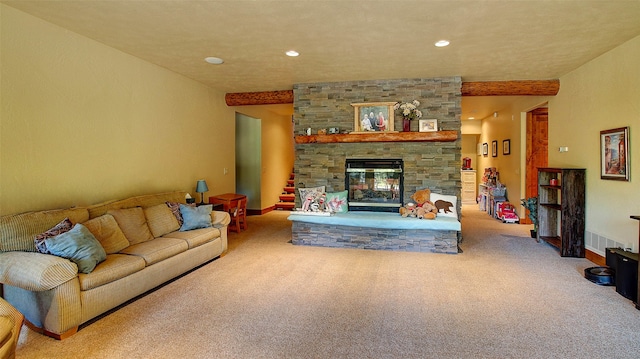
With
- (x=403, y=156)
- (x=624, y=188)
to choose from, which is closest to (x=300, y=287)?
(x=403, y=156)

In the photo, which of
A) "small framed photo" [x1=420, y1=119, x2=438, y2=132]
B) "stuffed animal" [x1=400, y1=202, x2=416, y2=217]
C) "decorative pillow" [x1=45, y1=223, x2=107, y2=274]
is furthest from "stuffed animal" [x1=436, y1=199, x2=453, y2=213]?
"decorative pillow" [x1=45, y1=223, x2=107, y2=274]

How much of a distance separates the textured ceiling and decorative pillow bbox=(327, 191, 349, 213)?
6.42 feet

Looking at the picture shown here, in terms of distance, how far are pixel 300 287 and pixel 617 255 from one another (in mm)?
3297

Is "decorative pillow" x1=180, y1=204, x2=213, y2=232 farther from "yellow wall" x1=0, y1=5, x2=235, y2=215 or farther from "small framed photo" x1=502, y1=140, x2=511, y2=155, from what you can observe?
"small framed photo" x1=502, y1=140, x2=511, y2=155

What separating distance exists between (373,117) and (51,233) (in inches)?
175

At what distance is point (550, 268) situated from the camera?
4281 mm

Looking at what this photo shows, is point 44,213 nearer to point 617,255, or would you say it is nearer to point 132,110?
point 132,110

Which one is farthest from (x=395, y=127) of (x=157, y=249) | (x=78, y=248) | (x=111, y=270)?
(x=78, y=248)

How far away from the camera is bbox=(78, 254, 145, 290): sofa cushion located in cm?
277

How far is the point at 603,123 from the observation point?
4418 millimetres

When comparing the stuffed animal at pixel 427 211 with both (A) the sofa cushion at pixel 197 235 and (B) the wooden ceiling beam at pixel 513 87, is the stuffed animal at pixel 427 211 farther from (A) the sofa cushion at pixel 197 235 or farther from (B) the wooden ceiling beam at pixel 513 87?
Result: (A) the sofa cushion at pixel 197 235

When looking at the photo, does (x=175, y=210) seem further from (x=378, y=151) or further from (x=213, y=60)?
(x=378, y=151)

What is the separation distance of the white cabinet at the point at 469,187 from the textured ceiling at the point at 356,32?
248 inches

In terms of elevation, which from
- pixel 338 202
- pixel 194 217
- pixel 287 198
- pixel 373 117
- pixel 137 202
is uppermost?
pixel 373 117
